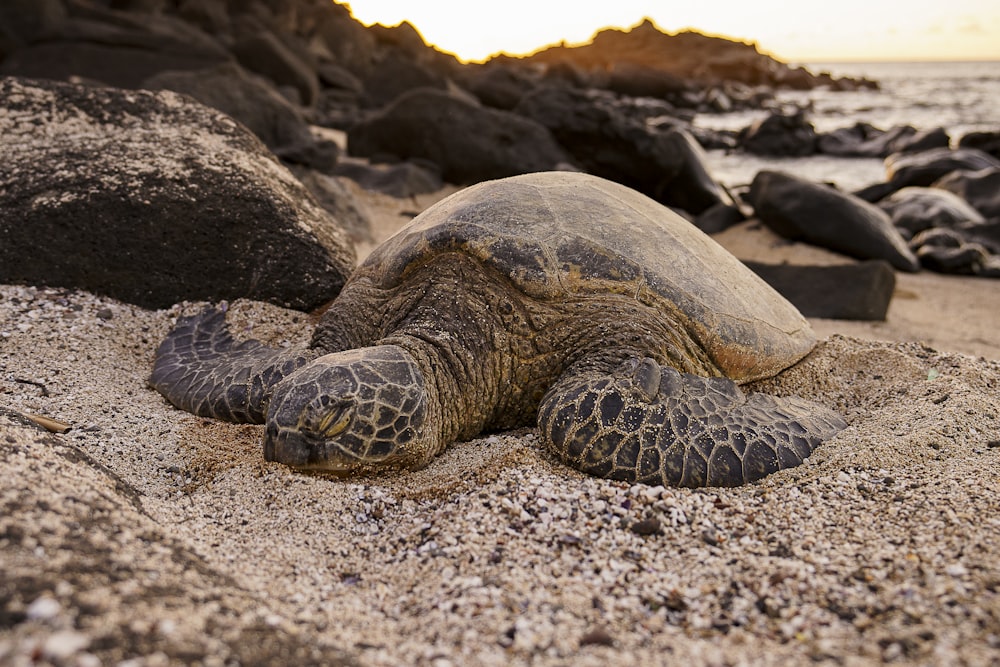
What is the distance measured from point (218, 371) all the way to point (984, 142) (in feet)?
63.9

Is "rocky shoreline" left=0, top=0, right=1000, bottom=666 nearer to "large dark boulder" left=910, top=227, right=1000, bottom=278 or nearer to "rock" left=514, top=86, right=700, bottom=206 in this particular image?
"large dark boulder" left=910, top=227, right=1000, bottom=278

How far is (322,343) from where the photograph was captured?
3.44 meters

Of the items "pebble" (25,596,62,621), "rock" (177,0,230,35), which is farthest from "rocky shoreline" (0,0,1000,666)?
"rock" (177,0,230,35)

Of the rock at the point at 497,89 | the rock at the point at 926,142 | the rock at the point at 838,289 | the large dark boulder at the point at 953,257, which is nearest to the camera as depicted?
the rock at the point at 838,289

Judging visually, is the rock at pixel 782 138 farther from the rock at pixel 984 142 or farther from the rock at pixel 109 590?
the rock at pixel 109 590

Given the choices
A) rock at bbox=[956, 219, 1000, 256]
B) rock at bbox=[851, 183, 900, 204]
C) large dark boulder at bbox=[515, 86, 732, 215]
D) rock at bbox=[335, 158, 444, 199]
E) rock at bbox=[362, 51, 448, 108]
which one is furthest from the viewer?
rock at bbox=[362, 51, 448, 108]

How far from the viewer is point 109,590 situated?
1481 millimetres

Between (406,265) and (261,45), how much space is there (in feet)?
63.5

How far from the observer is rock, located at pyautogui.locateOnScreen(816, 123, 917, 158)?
18500 mm

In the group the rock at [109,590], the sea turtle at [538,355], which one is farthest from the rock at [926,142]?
the rock at [109,590]

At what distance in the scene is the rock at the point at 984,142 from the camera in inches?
660

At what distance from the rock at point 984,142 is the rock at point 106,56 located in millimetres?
16916

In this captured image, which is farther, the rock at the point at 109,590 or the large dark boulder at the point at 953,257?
the large dark boulder at the point at 953,257

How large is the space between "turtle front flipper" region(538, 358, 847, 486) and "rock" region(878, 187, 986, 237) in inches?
298
